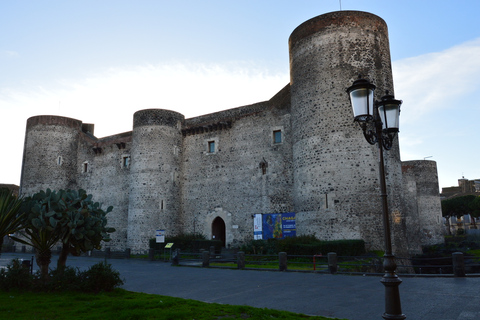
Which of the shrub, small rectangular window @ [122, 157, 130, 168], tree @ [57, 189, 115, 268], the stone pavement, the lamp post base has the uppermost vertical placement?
small rectangular window @ [122, 157, 130, 168]

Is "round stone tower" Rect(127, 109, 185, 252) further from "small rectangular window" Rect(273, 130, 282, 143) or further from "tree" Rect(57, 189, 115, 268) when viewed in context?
"tree" Rect(57, 189, 115, 268)

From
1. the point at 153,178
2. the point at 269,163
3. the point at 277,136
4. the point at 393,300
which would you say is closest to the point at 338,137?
the point at 277,136

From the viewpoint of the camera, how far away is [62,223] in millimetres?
10102

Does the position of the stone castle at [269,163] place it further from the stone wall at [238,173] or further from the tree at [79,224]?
the tree at [79,224]

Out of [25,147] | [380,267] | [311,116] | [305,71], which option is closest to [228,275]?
[380,267]

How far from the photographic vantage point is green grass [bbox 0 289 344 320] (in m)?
6.61

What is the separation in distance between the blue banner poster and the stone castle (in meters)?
0.60

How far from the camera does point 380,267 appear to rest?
13086 millimetres

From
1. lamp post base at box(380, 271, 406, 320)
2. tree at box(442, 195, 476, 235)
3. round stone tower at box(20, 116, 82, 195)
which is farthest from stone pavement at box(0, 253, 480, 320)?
tree at box(442, 195, 476, 235)

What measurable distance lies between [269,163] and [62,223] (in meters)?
16.1

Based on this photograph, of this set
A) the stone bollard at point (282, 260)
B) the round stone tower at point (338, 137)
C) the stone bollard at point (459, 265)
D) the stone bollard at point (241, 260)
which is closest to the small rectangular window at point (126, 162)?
the round stone tower at point (338, 137)

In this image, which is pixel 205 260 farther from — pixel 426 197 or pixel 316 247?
pixel 426 197

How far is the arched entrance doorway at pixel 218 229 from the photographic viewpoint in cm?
2731

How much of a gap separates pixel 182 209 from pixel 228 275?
15648 mm
